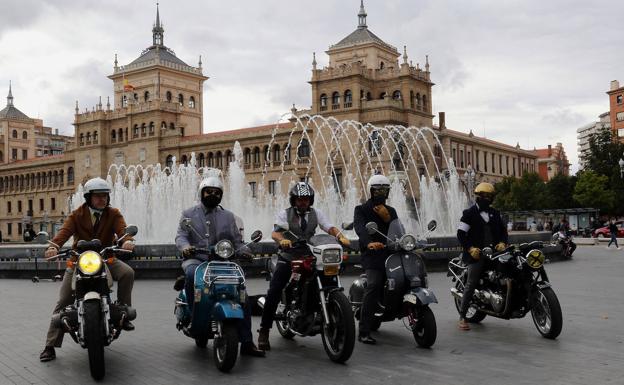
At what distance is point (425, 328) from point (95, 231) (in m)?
3.40

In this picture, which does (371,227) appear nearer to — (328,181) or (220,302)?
(220,302)

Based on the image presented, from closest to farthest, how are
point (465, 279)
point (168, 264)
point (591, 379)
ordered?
point (591, 379) < point (465, 279) < point (168, 264)

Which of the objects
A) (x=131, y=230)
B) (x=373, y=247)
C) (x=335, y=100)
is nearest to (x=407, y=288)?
(x=373, y=247)

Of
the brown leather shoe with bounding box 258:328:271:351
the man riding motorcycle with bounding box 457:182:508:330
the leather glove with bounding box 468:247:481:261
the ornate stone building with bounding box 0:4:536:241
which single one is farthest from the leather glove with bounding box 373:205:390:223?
the ornate stone building with bounding box 0:4:536:241

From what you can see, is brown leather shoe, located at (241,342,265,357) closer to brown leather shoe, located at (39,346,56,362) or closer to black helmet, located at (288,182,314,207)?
black helmet, located at (288,182,314,207)

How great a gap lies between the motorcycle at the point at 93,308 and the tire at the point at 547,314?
4273 millimetres

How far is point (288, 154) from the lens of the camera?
57.5 meters

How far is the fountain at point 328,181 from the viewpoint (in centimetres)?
3406

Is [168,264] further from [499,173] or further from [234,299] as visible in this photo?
[499,173]

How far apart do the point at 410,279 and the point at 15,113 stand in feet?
335

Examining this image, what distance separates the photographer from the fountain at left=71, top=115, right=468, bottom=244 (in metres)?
34.1

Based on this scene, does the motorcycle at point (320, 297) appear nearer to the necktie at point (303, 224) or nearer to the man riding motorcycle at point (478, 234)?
the necktie at point (303, 224)

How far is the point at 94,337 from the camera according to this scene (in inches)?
222


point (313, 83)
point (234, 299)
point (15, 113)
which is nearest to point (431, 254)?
point (234, 299)
